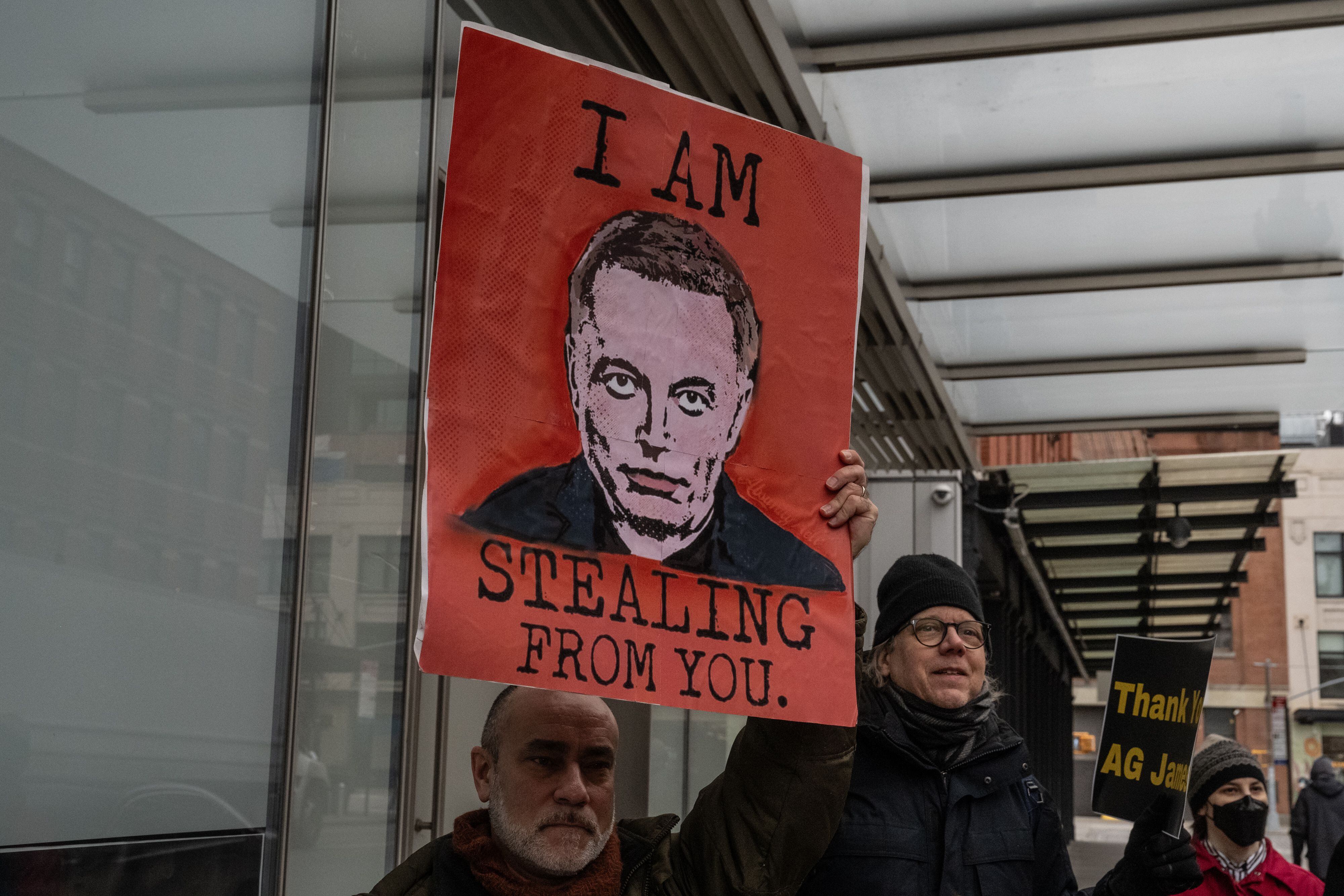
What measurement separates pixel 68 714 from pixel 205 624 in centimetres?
45

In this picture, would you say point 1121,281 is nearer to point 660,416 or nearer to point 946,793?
point 946,793

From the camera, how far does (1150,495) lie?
13484mm

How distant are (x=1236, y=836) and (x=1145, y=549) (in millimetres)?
13064

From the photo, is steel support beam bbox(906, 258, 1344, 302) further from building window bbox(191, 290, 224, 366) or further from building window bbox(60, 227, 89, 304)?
building window bbox(60, 227, 89, 304)

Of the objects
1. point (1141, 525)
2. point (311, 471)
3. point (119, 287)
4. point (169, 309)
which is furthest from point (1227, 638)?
point (119, 287)

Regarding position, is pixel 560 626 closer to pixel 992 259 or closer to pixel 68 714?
pixel 68 714

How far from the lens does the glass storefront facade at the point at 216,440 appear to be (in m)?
2.71

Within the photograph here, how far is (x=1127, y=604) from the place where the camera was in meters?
23.7

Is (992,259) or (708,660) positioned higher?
(992,259)

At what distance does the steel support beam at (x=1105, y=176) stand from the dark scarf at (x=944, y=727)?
15.1 feet

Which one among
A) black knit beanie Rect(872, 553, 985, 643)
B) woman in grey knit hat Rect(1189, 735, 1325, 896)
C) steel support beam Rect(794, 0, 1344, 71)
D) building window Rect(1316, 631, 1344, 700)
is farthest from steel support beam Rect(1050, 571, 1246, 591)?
building window Rect(1316, 631, 1344, 700)

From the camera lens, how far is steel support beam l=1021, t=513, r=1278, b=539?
15.2 metres

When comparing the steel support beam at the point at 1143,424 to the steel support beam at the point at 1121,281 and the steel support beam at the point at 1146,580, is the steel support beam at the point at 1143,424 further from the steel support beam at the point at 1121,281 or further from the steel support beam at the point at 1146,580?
the steel support beam at the point at 1146,580

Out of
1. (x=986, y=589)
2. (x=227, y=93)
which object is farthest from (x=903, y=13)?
(x=986, y=589)
